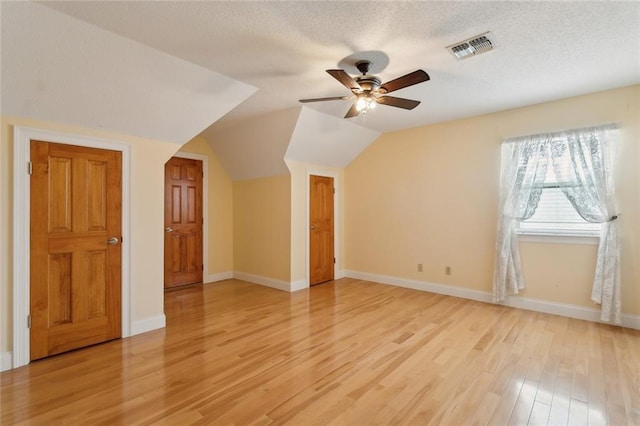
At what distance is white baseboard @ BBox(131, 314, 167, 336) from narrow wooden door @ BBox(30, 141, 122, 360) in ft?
0.46

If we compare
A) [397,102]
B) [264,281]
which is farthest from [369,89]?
[264,281]

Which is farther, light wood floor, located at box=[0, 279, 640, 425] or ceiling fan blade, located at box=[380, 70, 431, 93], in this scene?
ceiling fan blade, located at box=[380, 70, 431, 93]

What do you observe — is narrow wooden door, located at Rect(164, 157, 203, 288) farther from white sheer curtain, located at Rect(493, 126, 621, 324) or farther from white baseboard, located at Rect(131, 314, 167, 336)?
white sheer curtain, located at Rect(493, 126, 621, 324)

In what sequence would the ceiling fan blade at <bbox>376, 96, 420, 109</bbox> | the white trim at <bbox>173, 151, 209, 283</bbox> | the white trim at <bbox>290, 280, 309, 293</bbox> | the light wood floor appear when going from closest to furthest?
the light wood floor → the ceiling fan blade at <bbox>376, 96, 420, 109</bbox> → the white trim at <bbox>290, 280, 309, 293</bbox> → the white trim at <bbox>173, 151, 209, 283</bbox>

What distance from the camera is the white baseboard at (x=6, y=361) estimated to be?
2.36m

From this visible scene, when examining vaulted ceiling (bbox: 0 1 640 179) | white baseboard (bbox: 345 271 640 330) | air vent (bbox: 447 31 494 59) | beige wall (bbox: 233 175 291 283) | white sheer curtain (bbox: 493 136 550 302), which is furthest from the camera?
beige wall (bbox: 233 175 291 283)

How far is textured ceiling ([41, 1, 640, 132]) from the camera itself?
1.96 metres

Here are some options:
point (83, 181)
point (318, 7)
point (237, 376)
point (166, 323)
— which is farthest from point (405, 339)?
point (83, 181)

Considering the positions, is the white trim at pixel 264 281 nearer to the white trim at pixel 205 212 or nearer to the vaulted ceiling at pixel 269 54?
the white trim at pixel 205 212

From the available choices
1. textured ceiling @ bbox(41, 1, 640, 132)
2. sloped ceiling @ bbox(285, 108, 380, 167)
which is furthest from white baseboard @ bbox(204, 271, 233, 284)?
textured ceiling @ bbox(41, 1, 640, 132)

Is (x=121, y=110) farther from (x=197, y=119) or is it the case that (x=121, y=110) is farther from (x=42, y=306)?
(x=42, y=306)

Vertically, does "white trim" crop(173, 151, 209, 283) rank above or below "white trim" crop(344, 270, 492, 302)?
above

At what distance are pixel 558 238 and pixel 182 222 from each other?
549cm

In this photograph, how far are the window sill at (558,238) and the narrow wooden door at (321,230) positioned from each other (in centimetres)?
293
